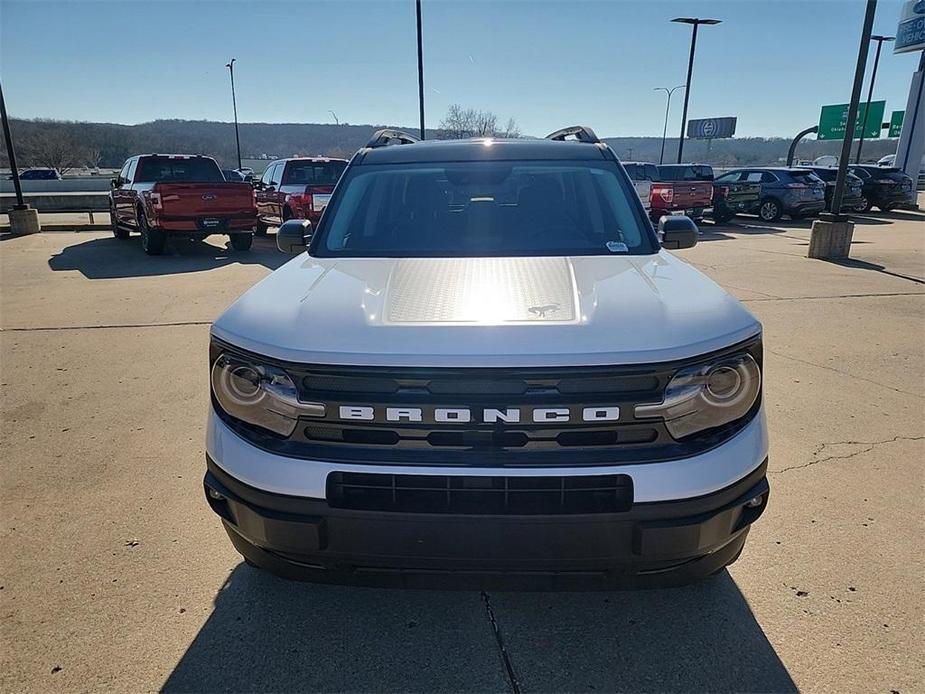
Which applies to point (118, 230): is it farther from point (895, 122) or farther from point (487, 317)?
point (895, 122)

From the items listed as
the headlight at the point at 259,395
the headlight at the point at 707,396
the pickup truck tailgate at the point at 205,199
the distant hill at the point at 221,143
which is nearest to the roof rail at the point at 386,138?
the headlight at the point at 259,395

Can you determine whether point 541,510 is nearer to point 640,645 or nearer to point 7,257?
point 640,645

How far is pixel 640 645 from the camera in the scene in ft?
7.26

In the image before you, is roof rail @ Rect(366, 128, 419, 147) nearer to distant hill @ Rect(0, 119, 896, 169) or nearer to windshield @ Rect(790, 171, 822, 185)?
windshield @ Rect(790, 171, 822, 185)

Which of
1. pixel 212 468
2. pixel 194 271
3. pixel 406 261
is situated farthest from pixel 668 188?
pixel 212 468

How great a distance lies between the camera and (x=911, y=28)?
28562mm

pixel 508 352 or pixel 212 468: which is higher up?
pixel 508 352

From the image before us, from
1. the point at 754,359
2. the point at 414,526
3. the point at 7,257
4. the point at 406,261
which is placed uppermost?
the point at 406,261

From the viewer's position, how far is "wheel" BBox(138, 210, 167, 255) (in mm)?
11945

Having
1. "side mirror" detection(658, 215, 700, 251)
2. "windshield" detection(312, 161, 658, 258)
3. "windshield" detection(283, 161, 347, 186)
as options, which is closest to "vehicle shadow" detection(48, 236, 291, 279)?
"windshield" detection(283, 161, 347, 186)

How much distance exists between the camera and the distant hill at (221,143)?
3068 inches

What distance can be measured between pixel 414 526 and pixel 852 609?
6.13 feet

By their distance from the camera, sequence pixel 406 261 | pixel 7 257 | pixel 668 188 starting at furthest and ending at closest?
pixel 668 188 < pixel 7 257 < pixel 406 261

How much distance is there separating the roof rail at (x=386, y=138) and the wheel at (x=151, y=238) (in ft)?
30.1
